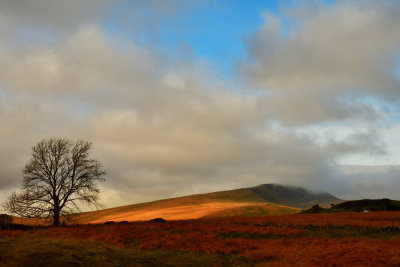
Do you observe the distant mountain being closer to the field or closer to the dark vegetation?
the dark vegetation

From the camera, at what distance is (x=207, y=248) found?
27.4 metres

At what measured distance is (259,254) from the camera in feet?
79.8

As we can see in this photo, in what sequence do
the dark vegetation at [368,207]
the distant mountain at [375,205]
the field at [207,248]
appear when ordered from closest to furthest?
1. the field at [207,248]
2. the dark vegetation at [368,207]
3. the distant mountain at [375,205]

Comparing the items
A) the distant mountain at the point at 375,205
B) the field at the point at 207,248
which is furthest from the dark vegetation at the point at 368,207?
the field at the point at 207,248

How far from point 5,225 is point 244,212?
334ft

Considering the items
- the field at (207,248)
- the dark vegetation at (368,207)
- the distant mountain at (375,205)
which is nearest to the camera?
the field at (207,248)

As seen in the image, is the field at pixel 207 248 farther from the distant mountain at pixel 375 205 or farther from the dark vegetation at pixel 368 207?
the distant mountain at pixel 375 205

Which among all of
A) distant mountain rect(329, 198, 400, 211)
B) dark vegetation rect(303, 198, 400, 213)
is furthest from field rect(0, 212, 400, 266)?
distant mountain rect(329, 198, 400, 211)

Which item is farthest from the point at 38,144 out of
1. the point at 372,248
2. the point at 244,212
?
the point at 244,212

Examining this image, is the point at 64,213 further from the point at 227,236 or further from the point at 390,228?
the point at 390,228

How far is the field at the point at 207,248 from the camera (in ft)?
62.2

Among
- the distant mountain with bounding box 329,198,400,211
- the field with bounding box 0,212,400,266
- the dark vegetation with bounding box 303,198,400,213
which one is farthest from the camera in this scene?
the distant mountain with bounding box 329,198,400,211

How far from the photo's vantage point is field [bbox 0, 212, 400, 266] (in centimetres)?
1895

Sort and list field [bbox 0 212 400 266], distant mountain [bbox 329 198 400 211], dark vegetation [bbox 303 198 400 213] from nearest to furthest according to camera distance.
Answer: field [bbox 0 212 400 266], dark vegetation [bbox 303 198 400 213], distant mountain [bbox 329 198 400 211]
